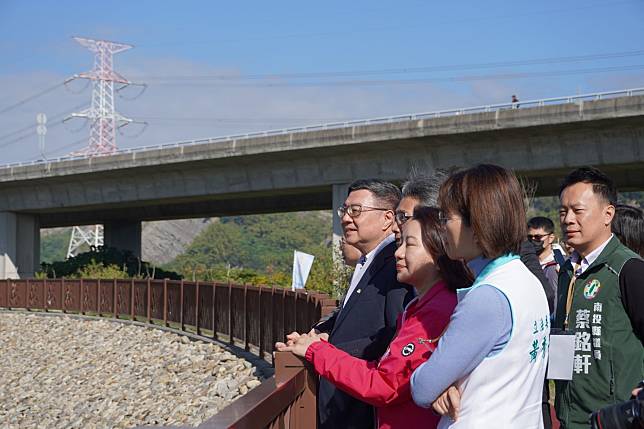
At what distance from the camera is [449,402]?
10.8ft

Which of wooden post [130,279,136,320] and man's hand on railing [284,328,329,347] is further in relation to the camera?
wooden post [130,279,136,320]

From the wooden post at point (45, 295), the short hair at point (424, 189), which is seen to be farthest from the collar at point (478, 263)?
the wooden post at point (45, 295)

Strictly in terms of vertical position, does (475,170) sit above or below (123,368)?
above

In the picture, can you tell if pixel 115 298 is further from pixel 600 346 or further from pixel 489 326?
pixel 489 326

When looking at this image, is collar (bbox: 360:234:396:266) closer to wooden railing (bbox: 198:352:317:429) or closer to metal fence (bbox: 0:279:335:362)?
wooden railing (bbox: 198:352:317:429)

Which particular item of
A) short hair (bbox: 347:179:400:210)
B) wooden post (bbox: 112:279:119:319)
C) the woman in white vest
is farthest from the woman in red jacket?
wooden post (bbox: 112:279:119:319)

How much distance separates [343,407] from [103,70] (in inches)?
3094

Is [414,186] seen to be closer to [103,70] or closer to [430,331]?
[430,331]

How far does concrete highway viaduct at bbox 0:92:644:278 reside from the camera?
25.9m

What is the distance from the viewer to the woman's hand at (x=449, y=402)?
3275 millimetres

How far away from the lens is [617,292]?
14.5ft

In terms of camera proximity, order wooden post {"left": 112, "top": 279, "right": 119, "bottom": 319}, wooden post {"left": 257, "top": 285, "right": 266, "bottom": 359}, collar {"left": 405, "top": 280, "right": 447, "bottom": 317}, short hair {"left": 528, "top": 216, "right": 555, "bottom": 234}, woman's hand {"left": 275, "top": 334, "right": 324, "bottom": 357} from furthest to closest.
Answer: wooden post {"left": 112, "top": 279, "right": 119, "bottom": 319} < wooden post {"left": 257, "top": 285, "right": 266, "bottom": 359} < short hair {"left": 528, "top": 216, "right": 555, "bottom": 234} < woman's hand {"left": 275, "top": 334, "right": 324, "bottom": 357} < collar {"left": 405, "top": 280, "right": 447, "bottom": 317}

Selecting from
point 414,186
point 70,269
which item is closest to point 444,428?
point 414,186

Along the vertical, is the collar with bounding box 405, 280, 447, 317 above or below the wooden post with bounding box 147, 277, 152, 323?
above
